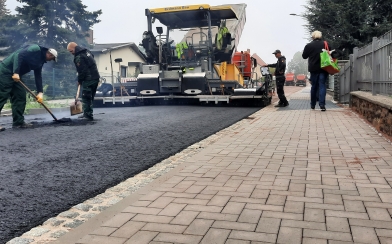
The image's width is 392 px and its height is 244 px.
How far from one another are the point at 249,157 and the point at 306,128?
2.70 meters

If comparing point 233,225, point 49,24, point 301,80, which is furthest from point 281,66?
point 301,80

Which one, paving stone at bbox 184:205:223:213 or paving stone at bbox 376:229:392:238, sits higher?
paving stone at bbox 184:205:223:213

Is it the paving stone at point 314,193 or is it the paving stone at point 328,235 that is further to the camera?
the paving stone at point 314,193

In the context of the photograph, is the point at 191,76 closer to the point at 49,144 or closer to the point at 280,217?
the point at 49,144

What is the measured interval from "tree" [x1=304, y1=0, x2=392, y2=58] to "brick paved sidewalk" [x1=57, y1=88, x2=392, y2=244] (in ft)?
52.2

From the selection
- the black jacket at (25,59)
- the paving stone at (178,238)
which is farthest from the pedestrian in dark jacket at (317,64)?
the paving stone at (178,238)

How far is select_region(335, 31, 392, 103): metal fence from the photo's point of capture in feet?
22.4

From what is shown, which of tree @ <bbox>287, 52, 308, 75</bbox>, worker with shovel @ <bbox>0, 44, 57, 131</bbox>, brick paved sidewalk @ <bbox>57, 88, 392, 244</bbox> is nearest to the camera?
brick paved sidewalk @ <bbox>57, 88, 392, 244</bbox>

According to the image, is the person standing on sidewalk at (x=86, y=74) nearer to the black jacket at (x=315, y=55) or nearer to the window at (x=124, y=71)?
the black jacket at (x=315, y=55)

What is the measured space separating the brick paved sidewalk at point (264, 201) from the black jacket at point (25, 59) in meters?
4.26

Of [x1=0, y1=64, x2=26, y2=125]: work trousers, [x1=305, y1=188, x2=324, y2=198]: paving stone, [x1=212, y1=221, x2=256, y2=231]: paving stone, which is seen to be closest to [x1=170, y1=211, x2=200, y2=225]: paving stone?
[x1=212, y1=221, x2=256, y2=231]: paving stone

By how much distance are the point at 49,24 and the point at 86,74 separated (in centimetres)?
1977

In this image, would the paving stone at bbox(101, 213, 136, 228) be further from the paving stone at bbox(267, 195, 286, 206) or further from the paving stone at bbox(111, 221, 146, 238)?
the paving stone at bbox(267, 195, 286, 206)

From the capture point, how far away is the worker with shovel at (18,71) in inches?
285
